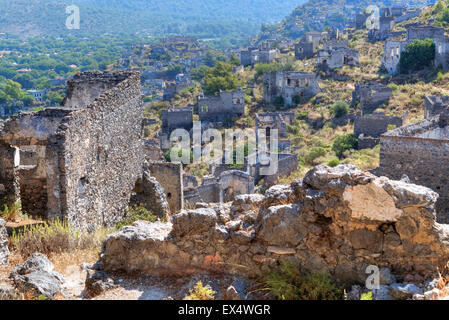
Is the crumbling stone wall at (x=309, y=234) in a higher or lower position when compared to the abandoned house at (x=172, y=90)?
higher

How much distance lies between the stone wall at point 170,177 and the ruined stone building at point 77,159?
2.26 metres

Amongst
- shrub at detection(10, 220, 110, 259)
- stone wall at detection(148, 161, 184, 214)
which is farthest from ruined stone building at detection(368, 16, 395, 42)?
shrub at detection(10, 220, 110, 259)

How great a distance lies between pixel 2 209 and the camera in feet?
27.3

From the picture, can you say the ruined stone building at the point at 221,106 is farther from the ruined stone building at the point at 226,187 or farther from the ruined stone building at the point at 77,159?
the ruined stone building at the point at 77,159

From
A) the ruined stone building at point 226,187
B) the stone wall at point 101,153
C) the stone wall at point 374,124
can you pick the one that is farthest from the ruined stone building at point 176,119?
the stone wall at point 101,153

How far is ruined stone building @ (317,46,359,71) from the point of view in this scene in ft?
146

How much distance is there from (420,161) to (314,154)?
45.3 ft

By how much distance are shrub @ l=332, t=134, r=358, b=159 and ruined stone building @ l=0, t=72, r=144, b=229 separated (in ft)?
53.1

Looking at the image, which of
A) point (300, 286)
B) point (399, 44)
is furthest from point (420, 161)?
point (399, 44)

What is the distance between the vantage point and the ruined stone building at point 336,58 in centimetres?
4456

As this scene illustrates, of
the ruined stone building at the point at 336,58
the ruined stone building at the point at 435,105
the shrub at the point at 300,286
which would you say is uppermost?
the ruined stone building at the point at 336,58

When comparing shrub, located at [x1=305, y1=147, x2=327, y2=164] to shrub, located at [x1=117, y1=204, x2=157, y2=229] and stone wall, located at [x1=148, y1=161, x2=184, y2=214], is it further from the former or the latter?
shrub, located at [x1=117, y1=204, x2=157, y2=229]
